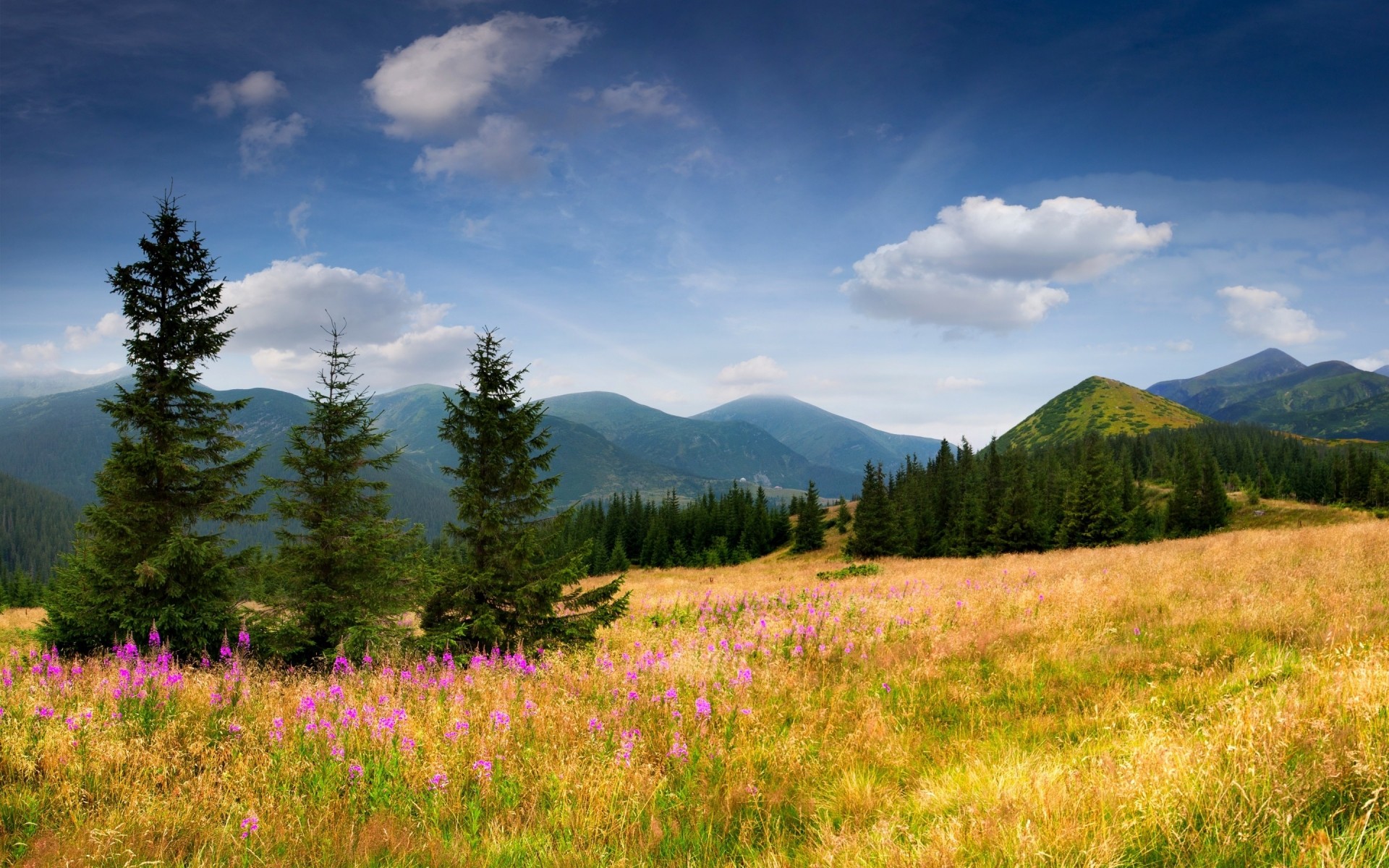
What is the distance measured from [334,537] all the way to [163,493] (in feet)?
12.8

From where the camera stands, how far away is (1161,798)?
2.92m

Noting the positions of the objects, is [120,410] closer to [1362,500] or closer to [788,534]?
[788,534]

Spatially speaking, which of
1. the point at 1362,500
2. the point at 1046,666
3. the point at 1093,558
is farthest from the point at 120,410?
the point at 1362,500

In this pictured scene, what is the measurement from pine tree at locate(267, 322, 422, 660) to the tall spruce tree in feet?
4.60

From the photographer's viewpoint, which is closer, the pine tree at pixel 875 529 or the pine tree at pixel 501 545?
the pine tree at pixel 501 545

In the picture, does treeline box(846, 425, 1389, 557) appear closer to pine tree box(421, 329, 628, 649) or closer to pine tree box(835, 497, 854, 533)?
pine tree box(835, 497, 854, 533)

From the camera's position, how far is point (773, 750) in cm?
474

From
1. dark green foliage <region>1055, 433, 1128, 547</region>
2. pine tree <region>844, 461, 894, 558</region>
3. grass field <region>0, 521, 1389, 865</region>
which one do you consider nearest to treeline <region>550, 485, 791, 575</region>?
pine tree <region>844, 461, 894, 558</region>

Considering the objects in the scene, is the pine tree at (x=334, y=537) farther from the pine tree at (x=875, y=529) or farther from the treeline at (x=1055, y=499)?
the pine tree at (x=875, y=529)

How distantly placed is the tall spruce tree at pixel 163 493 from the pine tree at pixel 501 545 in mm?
5161

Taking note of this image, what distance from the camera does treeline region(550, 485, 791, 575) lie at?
7706 centimetres

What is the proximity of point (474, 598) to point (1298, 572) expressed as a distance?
13.0 m

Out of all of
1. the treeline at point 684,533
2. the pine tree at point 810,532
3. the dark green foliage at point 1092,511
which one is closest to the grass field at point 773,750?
the dark green foliage at point 1092,511

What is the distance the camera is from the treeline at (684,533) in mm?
77062
